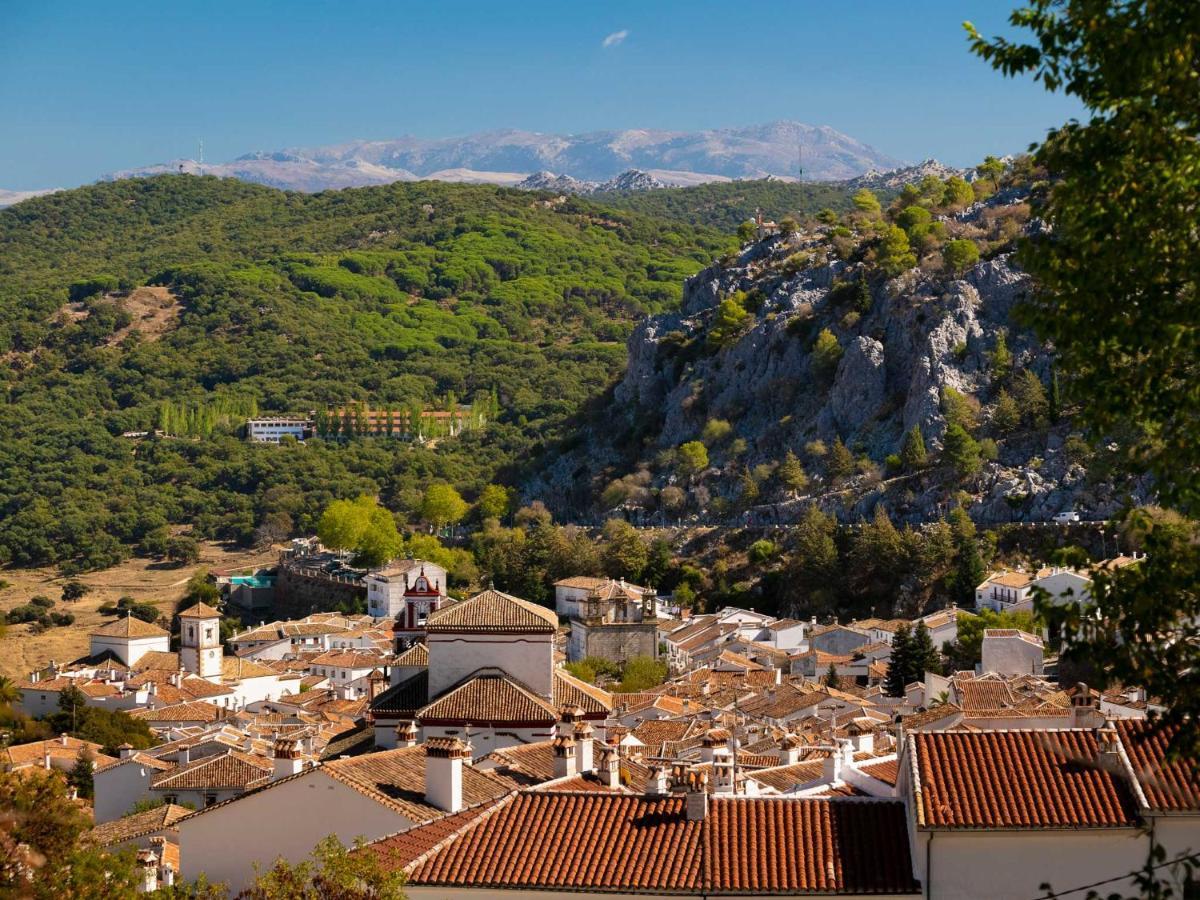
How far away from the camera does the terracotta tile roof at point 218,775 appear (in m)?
35.3

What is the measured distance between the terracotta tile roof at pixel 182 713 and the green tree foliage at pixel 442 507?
44.7m

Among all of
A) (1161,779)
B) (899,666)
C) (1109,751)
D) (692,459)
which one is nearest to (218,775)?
(1109,751)

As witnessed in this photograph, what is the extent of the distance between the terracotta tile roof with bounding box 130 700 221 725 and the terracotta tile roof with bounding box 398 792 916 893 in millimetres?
40218

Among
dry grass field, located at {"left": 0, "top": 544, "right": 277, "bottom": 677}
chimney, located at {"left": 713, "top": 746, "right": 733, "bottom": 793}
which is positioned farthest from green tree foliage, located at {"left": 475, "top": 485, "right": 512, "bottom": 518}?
chimney, located at {"left": 713, "top": 746, "right": 733, "bottom": 793}

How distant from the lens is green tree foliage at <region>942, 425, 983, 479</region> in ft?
264

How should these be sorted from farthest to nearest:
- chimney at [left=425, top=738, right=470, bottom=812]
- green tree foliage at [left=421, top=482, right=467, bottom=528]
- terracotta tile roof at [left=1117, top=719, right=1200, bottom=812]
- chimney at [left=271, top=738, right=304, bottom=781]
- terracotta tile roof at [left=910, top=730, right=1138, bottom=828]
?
green tree foliage at [left=421, top=482, right=467, bottom=528]
chimney at [left=271, top=738, right=304, bottom=781]
chimney at [left=425, top=738, right=470, bottom=812]
terracotta tile roof at [left=910, top=730, right=1138, bottom=828]
terracotta tile roof at [left=1117, top=719, right=1200, bottom=812]

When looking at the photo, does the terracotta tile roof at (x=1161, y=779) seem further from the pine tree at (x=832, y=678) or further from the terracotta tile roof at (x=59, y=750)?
the pine tree at (x=832, y=678)

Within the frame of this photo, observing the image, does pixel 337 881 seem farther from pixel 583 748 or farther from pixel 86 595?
pixel 86 595

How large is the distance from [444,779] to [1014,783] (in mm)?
6562

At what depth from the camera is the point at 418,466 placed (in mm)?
126000

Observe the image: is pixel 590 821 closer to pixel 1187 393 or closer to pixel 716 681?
pixel 1187 393

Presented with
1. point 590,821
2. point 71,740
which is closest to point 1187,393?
point 590,821

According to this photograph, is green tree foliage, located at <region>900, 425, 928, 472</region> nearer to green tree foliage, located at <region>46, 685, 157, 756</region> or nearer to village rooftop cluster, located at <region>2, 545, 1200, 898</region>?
village rooftop cluster, located at <region>2, 545, 1200, 898</region>

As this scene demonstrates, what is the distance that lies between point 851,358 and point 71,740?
50.7 m
